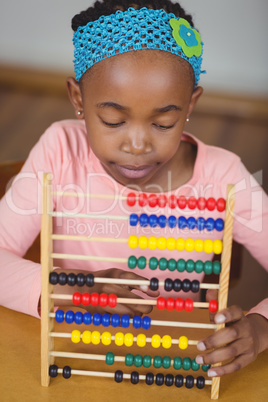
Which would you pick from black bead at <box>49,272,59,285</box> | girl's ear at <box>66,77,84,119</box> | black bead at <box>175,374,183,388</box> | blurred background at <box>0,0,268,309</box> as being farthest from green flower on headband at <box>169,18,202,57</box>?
blurred background at <box>0,0,268,309</box>

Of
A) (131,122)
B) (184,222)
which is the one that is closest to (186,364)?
(184,222)

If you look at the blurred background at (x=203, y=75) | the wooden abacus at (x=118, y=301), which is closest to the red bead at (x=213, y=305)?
the wooden abacus at (x=118, y=301)

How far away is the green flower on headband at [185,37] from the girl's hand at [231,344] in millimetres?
467

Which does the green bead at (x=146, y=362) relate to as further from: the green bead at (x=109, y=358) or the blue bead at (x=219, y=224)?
the blue bead at (x=219, y=224)

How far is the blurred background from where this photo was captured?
3432mm

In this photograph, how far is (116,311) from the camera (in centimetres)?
93

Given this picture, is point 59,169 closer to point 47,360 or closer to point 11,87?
point 47,360

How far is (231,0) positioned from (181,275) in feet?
8.60

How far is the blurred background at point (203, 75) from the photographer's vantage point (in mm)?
3432

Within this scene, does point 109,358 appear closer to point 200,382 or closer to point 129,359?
point 129,359

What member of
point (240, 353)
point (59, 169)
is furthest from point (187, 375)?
point (59, 169)

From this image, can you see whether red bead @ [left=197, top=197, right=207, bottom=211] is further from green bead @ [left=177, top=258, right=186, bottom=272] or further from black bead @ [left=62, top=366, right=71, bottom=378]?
black bead @ [left=62, top=366, right=71, bottom=378]

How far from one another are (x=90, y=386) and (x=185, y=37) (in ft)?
2.07

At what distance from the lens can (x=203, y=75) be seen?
373cm
